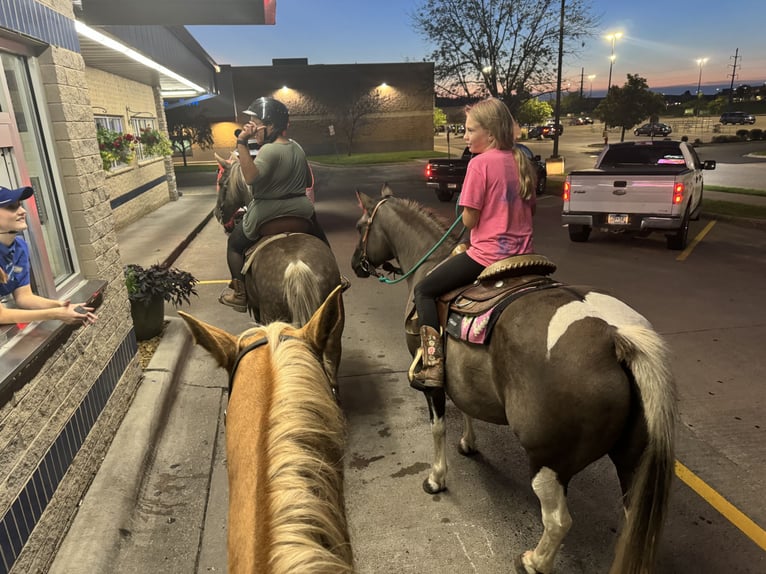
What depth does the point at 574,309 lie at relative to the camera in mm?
2604

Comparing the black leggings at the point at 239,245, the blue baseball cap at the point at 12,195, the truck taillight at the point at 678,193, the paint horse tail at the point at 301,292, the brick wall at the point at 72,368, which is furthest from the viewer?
the truck taillight at the point at 678,193

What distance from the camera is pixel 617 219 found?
10477mm

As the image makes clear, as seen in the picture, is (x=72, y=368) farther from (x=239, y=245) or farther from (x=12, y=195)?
(x=239, y=245)

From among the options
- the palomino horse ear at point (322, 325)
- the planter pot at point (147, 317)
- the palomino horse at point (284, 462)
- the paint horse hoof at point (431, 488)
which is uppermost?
the palomino horse ear at point (322, 325)

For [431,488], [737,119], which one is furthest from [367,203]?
[737,119]

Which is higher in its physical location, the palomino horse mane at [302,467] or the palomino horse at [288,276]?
the palomino horse mane at [302,467]

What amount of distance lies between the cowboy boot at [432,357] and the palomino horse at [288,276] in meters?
1.32

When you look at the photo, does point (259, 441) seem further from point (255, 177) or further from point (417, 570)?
point (255, 177)

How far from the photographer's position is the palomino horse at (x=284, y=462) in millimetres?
1098

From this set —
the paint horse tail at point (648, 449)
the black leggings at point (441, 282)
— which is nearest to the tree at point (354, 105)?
the black leggings at point (441, 282)

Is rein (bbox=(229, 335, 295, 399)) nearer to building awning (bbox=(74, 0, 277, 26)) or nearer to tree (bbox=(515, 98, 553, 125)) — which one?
building awning (bbox=(74, 0, 277, 26))

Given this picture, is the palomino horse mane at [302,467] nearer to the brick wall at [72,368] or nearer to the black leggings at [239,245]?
the brick wall at [72,368]

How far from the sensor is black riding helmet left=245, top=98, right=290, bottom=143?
186 inches

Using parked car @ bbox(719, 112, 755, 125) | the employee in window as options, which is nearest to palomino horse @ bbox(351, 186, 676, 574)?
the employee in window
